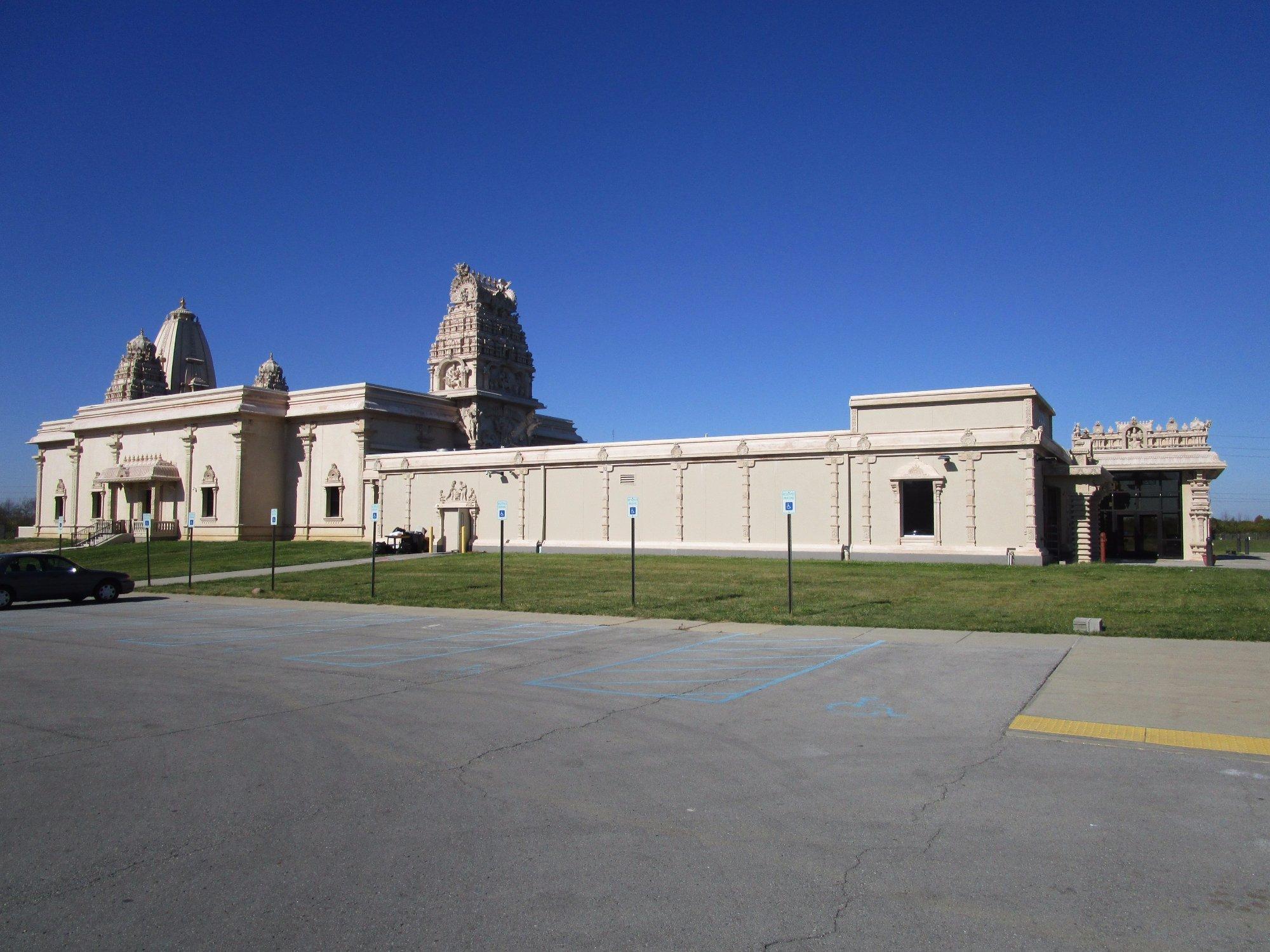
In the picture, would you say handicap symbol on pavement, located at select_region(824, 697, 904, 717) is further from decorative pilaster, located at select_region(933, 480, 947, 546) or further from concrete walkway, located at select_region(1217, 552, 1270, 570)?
concrete walkway, located at select_region(1217, 552, 1270, 570)

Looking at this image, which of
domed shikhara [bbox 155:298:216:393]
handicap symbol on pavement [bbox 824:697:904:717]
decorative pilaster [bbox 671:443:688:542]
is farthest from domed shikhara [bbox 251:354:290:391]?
handicap symbol on pavement [bbox 824:697:904:717]

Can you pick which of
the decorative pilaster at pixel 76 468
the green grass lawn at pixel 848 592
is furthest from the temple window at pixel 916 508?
the decorative pilaster at pixel 76 468

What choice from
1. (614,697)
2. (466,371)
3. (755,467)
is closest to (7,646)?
(614,697)

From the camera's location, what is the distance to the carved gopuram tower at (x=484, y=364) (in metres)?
59.9

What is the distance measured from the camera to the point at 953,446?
35.5 metres

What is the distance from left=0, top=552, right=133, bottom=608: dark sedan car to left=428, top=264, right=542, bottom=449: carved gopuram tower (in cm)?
3292

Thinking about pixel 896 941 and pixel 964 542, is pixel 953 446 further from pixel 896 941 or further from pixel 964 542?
pixel 896 941

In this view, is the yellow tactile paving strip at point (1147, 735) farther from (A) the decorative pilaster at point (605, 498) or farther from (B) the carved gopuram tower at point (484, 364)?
(B) the carved gopuram tower at point (484, 364)

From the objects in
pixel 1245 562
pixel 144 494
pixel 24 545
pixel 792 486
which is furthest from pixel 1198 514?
pixel 24 545

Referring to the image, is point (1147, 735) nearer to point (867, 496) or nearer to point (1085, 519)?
point (867, 496)

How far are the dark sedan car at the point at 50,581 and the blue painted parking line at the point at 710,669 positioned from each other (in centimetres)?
1986

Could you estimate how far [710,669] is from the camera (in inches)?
507

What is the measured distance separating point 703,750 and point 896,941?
3802 millimetres

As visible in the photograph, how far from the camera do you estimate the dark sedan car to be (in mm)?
24812
